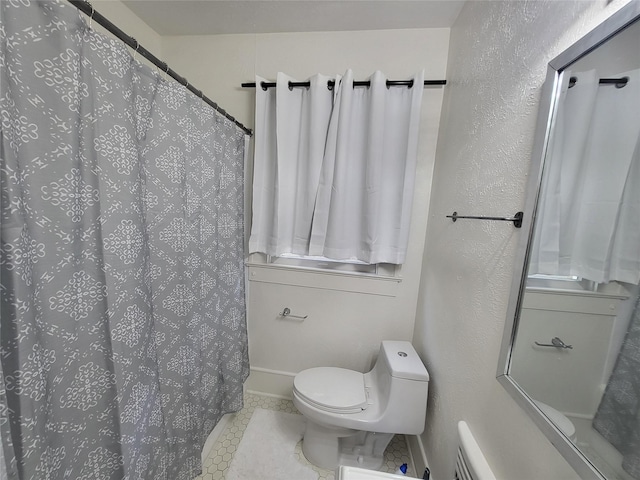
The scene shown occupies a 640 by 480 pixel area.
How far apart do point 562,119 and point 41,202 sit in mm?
1248

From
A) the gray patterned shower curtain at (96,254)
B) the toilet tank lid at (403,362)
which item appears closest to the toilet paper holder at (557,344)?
the toilet tank lid at (403,362)

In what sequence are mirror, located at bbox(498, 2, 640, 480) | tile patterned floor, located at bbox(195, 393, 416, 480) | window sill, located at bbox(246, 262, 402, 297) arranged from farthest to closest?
window sill, located at bbox(246, 262, 402, 297), tile patterned floor, located at bbox(195, 393, 416, 480), mirror, located at bbox(498, 2, 640, 480)

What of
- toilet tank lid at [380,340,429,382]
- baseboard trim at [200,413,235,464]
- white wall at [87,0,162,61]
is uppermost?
white wall at [87,0,162,61]

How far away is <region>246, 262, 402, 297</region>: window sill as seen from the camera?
1.51 metres

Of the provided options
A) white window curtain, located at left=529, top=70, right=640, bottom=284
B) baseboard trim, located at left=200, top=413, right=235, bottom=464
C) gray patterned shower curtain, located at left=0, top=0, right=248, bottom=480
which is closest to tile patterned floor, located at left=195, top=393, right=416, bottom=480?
baseboard trim, located at left=200, top=413, right=235, bottom=464

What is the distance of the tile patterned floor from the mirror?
44.4 inches

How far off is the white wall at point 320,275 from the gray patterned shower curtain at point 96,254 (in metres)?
0.60

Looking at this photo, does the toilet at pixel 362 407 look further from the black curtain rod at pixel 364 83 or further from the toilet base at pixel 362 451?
the black curtain rod at pixel 364 83

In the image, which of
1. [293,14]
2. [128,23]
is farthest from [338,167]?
[128,23]

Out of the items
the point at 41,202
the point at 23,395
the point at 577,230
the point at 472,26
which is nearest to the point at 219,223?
the point at 41,202

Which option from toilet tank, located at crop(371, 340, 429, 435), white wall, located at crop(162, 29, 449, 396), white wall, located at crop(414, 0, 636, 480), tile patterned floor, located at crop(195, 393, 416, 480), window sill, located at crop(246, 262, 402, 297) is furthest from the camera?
window sill, located at crop(246, 262, 402, 297)

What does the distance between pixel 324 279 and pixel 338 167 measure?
2.38 ft

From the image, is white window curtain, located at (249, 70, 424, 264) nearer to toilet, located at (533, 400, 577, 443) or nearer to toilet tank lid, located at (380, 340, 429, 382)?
toilet tank lid, located at (380, 340, 429, 382)

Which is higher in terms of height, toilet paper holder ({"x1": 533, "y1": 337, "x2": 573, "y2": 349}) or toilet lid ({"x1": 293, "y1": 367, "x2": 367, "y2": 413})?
toilet paper holder ({"x1": 533, "y1": 337, "x2": 573, "y2": 349})
